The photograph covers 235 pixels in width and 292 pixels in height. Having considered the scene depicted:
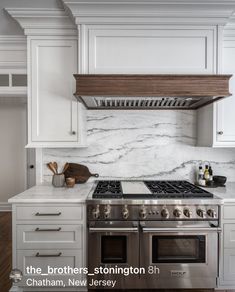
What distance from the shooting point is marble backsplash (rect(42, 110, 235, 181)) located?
2529 millimetres

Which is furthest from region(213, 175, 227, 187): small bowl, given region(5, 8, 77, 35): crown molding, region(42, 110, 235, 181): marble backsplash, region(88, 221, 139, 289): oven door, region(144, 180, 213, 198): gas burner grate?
region(5, 8, 77, 35): crown molding

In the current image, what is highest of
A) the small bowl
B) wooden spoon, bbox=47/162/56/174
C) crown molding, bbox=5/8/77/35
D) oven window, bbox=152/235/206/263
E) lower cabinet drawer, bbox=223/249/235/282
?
crown molding, bbox=5/8/77/35

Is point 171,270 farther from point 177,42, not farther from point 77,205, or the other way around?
point 177,42

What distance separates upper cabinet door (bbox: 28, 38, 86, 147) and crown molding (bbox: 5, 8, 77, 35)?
0.32 feet

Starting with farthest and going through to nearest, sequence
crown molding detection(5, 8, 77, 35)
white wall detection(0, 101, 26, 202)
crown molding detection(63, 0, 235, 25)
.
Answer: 1. white wall detection(0, 101, 26, 202)
2. crown molding detection(5, 8, 77, 35)
3. crown molding detection(63, 0, 235, 25)

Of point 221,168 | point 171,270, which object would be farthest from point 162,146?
point 171,270

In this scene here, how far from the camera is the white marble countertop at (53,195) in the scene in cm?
184

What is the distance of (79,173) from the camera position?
2.47m

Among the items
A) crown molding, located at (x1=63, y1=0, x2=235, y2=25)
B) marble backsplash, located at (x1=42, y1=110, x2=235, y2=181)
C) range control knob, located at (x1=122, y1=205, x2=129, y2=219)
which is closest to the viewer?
range control knob, located at (x1=122, y1=205, x2=129, y2=219)

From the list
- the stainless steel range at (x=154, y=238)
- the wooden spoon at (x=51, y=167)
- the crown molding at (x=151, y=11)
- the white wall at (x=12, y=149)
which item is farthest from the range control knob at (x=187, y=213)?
the white wall at (x=12, y=149)

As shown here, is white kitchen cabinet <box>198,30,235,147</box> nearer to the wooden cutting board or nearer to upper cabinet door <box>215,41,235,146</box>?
upper cabinet door <box>215,41,235,146</box>

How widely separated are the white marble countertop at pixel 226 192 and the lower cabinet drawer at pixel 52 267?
1.27 metres

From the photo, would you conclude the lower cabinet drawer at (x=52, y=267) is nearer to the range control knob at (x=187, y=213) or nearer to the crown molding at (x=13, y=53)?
the range control knob at (x=187, y=213)

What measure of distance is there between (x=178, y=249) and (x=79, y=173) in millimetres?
1215
